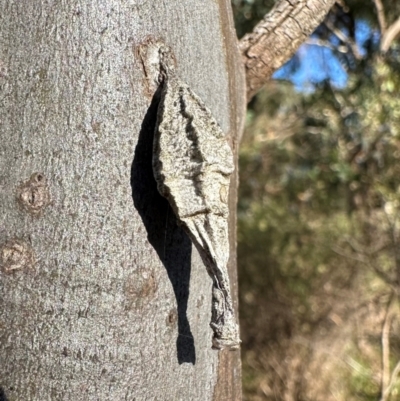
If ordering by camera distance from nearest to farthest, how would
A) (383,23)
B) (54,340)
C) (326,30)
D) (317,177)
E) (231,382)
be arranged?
(54,340), (231,382), (383,23), (326,30), (317,177)

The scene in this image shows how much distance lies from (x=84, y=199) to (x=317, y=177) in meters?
3.43

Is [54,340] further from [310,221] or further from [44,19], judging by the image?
[310,221]

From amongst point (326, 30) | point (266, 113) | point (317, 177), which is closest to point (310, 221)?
point (317, 177)

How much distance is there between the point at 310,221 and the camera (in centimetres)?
512

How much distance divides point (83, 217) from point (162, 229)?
0.12 metres

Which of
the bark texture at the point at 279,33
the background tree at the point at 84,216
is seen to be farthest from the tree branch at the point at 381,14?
the background tree at the point at 84,216

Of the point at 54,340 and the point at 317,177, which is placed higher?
the point at 317,177

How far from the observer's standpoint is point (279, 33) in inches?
52.3

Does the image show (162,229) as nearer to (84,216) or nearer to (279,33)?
(84,216)

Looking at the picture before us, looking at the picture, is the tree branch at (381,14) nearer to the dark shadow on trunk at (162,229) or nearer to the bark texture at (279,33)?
the bark texture at (279,33)

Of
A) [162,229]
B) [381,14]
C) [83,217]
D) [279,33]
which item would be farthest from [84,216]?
[381,14]

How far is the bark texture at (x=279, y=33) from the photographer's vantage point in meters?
1.32

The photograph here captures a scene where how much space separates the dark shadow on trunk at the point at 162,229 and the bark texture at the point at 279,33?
0.47 m

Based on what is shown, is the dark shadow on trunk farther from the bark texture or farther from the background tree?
the bark texture
